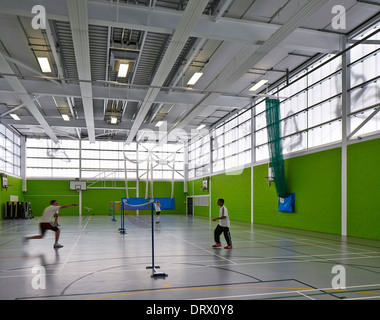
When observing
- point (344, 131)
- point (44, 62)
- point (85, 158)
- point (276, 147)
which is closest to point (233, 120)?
point (276, 147)

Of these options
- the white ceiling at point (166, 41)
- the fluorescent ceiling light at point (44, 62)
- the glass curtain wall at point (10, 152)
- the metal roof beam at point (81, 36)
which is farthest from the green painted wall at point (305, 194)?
the glass curtain wall at point (10, 152)

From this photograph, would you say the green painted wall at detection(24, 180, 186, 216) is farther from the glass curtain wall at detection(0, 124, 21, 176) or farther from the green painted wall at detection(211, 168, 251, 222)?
the green painted wall at detection(211, 168, 251, 222)

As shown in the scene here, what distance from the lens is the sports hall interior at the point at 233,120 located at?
26.3 feet

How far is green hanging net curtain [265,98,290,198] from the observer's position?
2095 centimetres

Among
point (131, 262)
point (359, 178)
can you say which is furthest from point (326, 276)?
point (359, 178)

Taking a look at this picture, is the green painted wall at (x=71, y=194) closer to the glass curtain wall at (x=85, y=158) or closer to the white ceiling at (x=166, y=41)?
the glass curtain wall at (x=85, y=158)

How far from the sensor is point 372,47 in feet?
50.7

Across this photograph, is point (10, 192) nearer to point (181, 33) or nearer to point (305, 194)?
point (305, 194)

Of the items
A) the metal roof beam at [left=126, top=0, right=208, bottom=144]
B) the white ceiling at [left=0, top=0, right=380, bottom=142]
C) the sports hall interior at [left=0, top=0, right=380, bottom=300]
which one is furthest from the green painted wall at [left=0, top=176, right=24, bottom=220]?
the metal roof beam at [left=126, top=0, right=208, bottom=144]

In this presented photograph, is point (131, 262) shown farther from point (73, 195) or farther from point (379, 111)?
point (73, 195)

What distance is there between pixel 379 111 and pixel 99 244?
41.5ft

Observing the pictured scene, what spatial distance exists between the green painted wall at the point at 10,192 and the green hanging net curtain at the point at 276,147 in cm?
2454

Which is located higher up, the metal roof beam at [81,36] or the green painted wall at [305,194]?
the metal roof beam at [81,36]

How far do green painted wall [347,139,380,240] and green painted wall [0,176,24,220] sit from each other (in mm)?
29024
